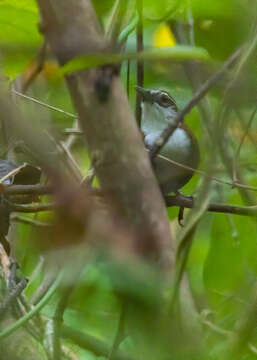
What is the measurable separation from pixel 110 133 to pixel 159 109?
6.29 feet

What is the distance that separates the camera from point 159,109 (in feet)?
8.09

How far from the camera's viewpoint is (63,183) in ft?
1.55

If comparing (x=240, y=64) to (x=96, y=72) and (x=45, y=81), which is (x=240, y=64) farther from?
(x=45, y=81)

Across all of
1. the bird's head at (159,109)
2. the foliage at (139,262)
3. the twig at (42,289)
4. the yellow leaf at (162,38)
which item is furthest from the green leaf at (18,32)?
the yellow leaf at (162,38)

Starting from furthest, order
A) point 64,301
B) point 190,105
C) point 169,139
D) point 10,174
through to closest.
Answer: point 169,139, point 10,174, point 190,105, point 64,301

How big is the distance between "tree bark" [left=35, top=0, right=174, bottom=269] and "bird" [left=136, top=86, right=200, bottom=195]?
105 centimetres

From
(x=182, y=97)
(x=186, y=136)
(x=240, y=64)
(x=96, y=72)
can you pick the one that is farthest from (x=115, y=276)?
(x=182, y=97)

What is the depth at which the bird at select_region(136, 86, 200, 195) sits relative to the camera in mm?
1797

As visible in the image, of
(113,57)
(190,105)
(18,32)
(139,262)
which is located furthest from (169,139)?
(139,262)

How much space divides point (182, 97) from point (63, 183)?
199 cm

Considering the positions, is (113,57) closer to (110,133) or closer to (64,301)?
(110,133)

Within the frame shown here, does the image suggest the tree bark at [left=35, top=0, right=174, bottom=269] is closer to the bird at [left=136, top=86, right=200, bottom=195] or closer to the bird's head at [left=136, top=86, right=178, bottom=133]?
the bird at [left=136, top=86, right=200, bottom=195]

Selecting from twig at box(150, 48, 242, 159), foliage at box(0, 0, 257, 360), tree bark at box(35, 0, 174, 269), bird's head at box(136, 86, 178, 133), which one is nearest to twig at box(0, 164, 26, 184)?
foliage at box(0, 0, 257, 360)

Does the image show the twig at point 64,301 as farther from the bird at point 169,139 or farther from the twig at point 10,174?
the bird at point 169,139
